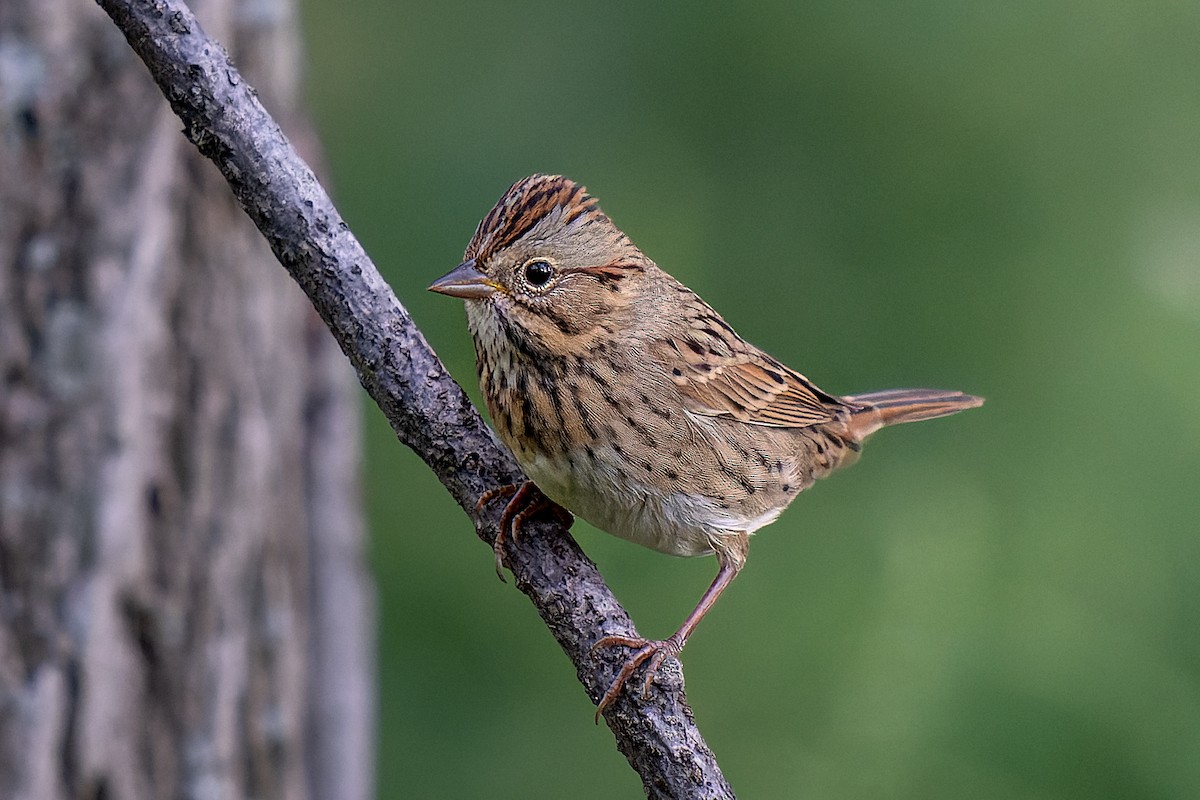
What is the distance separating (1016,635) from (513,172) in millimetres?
2851

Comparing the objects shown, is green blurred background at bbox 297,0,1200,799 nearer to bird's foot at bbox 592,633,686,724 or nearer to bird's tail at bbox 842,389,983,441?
bird's tail at bbox 842,389,983,441

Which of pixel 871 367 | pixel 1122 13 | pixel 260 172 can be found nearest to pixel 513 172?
pixel 871 367

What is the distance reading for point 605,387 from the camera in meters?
3.16

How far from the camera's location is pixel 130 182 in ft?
12.8

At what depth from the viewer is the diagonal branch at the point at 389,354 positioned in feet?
7.45

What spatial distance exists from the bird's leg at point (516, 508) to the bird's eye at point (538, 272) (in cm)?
48

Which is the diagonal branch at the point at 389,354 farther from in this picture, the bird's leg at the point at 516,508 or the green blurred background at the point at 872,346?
the green blurred background at the point at 872,346

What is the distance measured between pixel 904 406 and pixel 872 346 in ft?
4.34

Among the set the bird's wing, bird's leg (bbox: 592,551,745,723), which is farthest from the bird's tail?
bird's leg (bbox: 592,551,745,723)

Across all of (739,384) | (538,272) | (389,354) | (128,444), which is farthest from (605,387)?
(128,444)

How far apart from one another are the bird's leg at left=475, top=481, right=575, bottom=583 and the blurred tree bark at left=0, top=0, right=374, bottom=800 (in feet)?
4.86

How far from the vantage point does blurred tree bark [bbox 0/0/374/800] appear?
12.3ft

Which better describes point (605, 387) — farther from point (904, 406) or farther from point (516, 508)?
point (904, 406)

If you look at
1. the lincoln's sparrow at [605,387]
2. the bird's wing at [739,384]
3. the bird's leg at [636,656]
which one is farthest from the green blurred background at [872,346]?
the bird's leg at [636,656]
